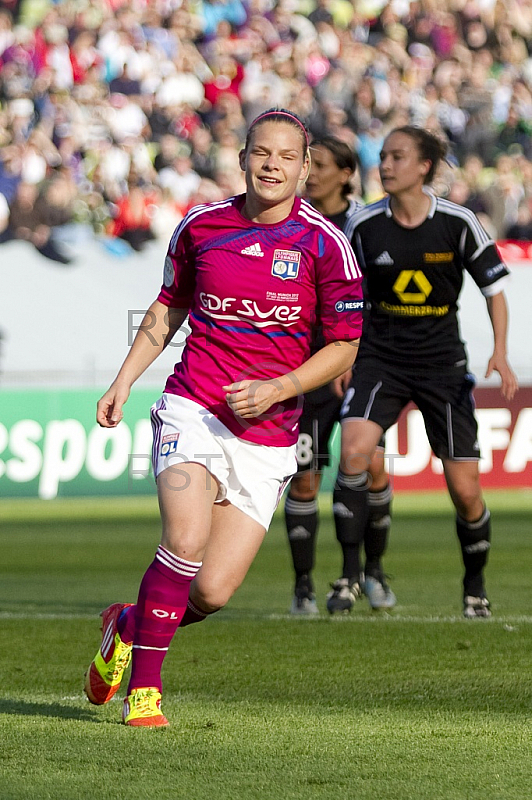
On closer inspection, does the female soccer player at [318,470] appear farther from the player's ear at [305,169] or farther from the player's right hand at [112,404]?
the player's right hand at [112,404]

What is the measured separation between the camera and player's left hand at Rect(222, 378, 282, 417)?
429 centimetres

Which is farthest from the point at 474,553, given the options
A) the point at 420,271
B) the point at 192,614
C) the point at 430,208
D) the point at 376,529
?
the point at 192,614

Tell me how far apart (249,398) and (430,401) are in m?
3.02

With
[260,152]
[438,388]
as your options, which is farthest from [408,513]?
[260,152]

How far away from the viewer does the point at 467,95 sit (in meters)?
22.3

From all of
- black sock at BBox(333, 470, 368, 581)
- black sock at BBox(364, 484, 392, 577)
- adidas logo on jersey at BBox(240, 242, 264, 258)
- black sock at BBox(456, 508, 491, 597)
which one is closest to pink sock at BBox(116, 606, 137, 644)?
adidas logo on jersey at BBox(240, 242, 264, 258)

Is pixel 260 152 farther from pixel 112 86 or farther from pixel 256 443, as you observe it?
pixel 112 86

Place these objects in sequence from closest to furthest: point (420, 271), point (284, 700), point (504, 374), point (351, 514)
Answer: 1. point (284, 700)
2. point (504, 374)
3. point (420, 271)
4. point (351, 514)

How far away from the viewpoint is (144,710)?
14.2 feet

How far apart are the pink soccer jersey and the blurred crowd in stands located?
13293 millimetres

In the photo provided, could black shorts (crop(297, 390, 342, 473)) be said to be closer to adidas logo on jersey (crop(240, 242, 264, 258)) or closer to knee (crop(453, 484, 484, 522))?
knee (crop(453, 484, 484, 522))

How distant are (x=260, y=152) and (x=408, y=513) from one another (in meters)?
10.8

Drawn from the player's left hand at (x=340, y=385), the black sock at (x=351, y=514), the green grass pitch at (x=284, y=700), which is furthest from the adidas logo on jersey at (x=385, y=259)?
→ the green grass pitch at (x=284, y=700)

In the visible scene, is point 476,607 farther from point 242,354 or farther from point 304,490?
point 242,354
